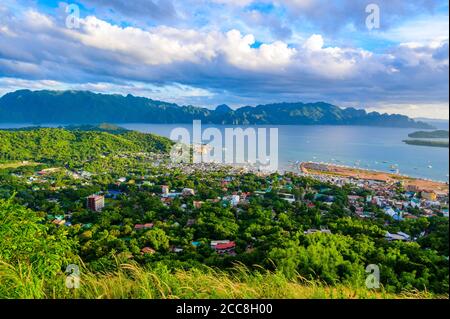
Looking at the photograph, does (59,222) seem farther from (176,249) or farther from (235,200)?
(235,200)

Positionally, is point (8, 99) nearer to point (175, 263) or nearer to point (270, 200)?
point (270, 200)

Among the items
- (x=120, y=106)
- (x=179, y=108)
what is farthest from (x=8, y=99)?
(x=179, y=108)

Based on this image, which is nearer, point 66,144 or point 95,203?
point 95,203

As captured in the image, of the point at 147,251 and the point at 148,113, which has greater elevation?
the point at 148,113

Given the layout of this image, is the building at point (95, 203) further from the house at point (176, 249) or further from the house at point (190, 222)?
the house at point (176, 249)

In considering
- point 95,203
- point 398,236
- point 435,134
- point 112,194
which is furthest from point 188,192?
point 435,134

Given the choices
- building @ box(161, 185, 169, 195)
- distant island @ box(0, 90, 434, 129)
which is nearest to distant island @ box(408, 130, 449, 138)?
building @ box(161, 185, 169, 195)

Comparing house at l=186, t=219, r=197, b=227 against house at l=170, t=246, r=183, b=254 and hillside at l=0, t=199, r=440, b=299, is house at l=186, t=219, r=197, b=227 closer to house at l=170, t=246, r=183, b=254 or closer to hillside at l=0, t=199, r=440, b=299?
house at l=170, t=246, r=183, b=254
